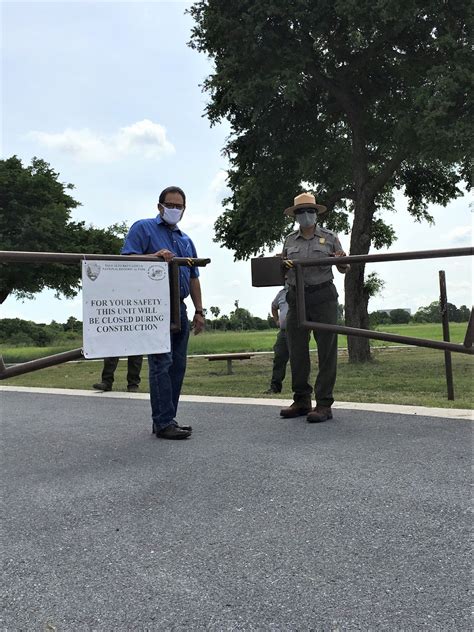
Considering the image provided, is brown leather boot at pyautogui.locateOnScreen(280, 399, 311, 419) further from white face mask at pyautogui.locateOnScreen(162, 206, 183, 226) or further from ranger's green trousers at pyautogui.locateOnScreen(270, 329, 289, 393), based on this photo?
ranger's green trousers at pyautogui.locateOnScreen(270, 329, 289, 393)

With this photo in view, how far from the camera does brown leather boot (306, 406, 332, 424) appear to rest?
16.4 ft

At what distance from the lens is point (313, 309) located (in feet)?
17.2

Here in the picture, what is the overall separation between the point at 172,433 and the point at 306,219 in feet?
7.22

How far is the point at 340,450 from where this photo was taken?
395cm

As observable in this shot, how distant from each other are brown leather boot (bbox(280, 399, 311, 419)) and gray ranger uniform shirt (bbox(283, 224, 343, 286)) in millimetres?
1103

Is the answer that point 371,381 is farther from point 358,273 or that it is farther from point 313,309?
point 358,273

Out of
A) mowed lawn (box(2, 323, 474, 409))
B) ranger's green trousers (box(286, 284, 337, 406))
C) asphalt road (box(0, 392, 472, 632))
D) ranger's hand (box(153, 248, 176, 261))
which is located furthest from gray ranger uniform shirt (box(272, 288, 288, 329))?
ranger's hand (box(153, 248, 176, 261))

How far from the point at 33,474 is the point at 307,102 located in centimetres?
1628

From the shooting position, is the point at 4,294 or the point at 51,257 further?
the point at 4,294

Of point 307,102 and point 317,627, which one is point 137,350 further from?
point 307,102

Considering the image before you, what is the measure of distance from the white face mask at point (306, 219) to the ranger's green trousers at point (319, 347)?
58 centimetres

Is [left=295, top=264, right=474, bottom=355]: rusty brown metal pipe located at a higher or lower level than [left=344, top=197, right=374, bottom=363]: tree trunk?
lower

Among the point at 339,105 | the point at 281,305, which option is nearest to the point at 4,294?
the point at 339,105

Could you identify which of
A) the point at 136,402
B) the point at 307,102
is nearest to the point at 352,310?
the point at 307,102
